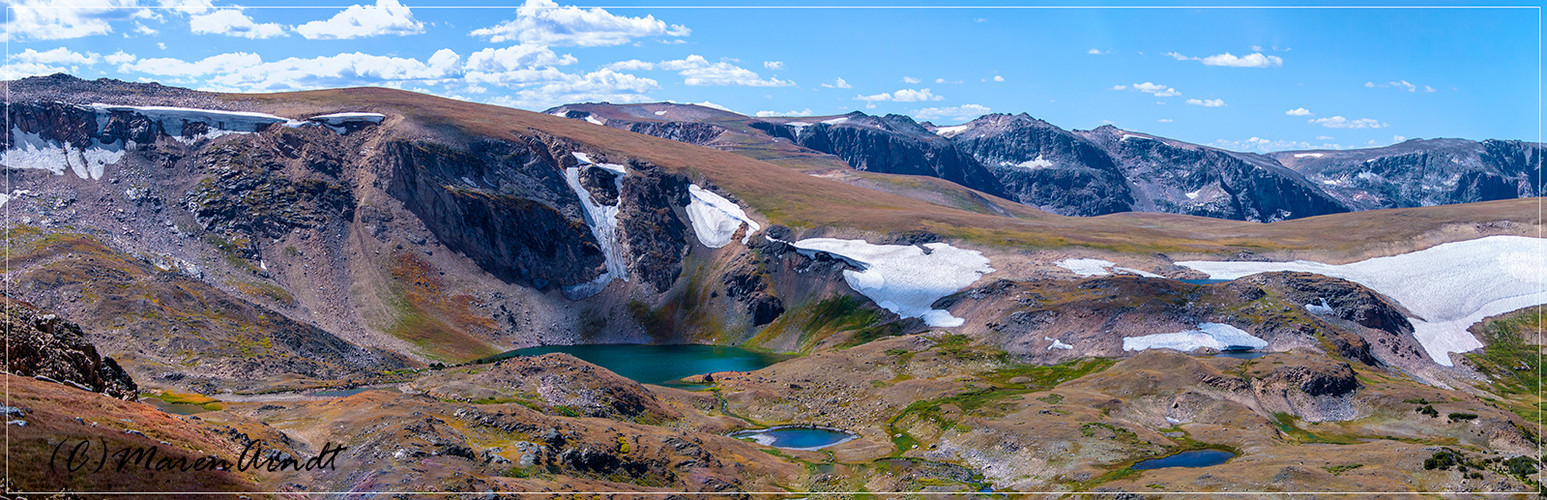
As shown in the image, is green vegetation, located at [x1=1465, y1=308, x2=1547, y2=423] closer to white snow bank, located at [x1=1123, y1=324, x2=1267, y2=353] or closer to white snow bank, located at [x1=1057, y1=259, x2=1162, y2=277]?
white snow bank, located at [x1=1123, y1=324, x2=1267, y2=353]

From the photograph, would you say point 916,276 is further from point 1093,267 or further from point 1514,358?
point 1514,358

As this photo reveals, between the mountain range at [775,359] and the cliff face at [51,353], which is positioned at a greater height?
the cliff face at [51,353]

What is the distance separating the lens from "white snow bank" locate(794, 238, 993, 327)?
174m

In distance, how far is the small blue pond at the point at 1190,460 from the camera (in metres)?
88.2

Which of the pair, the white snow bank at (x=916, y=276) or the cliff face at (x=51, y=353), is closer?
the cliff face at (x=51, y=353)

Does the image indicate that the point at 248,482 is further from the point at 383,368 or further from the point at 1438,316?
the point at 1438,316

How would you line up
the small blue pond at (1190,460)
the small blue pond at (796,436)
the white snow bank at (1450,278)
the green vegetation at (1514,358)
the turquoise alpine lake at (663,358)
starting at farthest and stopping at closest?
the turquoise alpine lake at (663,358)
the white snow bank at (1450,278)
the green vegetation at (1514,358)
the small blue pond at (796,436)
the small blue pond at (1190,460)

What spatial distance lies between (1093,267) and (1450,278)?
57408 millimetres

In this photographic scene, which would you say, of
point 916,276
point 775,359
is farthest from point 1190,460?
point 916,276

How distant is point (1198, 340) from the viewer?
134750mm

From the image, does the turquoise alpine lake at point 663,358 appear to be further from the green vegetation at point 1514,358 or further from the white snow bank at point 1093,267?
the green vegetation at point 1514,358

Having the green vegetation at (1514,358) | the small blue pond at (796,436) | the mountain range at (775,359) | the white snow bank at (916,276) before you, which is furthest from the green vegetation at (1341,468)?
the white snow bank at (916,276)

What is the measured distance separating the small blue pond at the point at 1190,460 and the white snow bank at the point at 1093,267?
82.5m

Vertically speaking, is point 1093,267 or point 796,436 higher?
point 1093,267
